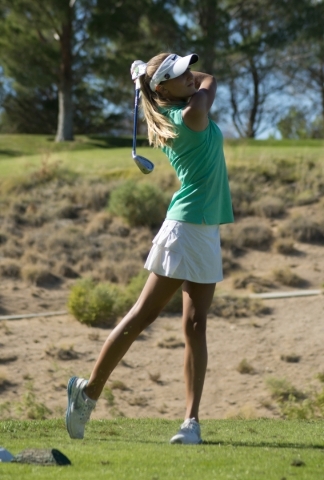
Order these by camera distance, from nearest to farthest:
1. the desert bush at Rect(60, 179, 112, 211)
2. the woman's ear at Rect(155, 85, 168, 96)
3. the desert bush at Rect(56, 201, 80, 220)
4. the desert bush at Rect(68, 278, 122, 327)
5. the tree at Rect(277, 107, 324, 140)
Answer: the woman's ear at Rect(155, 85, 168, 96), the desert bush at Rect(68, 278, 122, 327), the desert bush at Rect(56, 201, 80, 220), the desert bush at Rect(60, 179, 112, 211), the tree at Rect(277, 107, 324, 140)

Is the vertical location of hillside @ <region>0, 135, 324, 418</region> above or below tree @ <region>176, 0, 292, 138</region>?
below

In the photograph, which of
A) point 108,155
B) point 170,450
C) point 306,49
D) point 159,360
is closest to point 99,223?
point 159,360

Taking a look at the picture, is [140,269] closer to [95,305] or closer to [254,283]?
[254,283]

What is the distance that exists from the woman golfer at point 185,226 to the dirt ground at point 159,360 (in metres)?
5.14

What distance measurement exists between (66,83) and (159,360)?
21.3m

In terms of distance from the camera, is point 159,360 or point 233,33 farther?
point 233,33

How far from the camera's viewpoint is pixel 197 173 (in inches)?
227

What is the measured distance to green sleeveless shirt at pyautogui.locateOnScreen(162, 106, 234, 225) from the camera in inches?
225

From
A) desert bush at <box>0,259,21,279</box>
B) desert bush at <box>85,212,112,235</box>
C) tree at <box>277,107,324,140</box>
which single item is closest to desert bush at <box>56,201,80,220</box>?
desert bush at <box>85,212,112,235</box>

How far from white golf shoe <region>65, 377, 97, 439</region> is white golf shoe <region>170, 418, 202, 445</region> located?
0.56 meters

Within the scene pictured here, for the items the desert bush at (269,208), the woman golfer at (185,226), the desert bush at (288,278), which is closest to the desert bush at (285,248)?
the desert bush at (288,278)

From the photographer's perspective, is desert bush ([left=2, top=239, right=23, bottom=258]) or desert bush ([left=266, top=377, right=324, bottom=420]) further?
desert bush ([left=2, top=239, right=23, bottom=258])

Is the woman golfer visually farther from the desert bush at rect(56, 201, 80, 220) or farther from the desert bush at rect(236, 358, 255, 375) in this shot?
the desert bush at rect(56, 201, 80, 220)

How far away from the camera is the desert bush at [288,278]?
1648 centimetres
